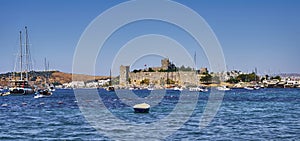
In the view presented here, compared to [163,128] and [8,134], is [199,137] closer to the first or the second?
[163,128]

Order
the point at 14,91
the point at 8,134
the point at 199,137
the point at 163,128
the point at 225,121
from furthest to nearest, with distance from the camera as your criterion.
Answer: the point at 14,91
the point at 225,121
the point at 163,128
the point at 8,134
the point at 199,137

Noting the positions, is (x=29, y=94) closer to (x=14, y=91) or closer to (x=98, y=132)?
(x=14, y=91)

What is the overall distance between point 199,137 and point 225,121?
12.3 metres

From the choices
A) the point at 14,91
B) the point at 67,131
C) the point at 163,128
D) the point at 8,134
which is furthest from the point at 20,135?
the point at 14,91

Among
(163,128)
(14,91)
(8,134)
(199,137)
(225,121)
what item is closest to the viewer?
(199,137)

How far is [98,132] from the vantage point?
36312 millimetres

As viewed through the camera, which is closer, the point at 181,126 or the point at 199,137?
the point at 199,137

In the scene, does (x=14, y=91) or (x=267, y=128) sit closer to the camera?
(x=267, y=128)

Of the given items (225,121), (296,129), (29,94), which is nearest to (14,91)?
(29,94)

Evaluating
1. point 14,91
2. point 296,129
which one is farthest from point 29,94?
point 296,129

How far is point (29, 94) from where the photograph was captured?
129500 mm

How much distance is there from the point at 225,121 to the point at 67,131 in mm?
15416

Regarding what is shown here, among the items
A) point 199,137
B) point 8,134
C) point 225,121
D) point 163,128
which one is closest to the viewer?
point 199,137

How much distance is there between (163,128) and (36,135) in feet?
32.0
